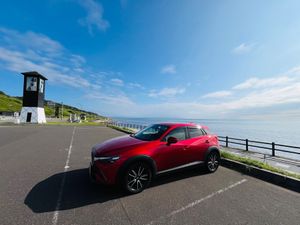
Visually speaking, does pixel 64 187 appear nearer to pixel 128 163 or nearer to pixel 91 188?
pixel 91 188

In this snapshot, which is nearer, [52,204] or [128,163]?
[52,204]

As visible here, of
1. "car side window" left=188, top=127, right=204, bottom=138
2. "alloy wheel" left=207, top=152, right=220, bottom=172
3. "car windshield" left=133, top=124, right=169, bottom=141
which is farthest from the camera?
"alloy wheel" left=207, top=152, right=220, bottom=172

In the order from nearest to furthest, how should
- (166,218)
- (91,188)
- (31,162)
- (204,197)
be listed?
(166,218)
(204,197)
(91,188)
(31,162)

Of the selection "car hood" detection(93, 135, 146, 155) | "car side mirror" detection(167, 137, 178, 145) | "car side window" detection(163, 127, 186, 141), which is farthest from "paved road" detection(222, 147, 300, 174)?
"car hood" detection(93, 135, 146, 155)

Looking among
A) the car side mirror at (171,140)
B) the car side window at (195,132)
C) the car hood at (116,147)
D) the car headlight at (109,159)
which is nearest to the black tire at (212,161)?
the car side window at (195,132)

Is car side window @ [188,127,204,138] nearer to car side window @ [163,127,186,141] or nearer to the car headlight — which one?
car side window @ [163,127,186,141]

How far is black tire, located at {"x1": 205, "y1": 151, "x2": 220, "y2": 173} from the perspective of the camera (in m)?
5.54

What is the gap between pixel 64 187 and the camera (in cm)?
438

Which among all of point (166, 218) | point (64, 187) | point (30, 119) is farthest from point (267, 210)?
point (30, 119)

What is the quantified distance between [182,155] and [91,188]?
245cm

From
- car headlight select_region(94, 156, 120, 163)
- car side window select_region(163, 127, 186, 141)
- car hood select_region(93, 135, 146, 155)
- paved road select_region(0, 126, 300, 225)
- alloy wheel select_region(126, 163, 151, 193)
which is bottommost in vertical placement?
paved road select_region(0, 126, 300, 225)

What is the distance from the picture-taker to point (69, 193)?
159 inches

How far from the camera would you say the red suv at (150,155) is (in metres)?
3.92

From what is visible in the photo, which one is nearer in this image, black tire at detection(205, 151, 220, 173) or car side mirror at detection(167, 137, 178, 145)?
car side mirror at detection(167, 137, 178, 145)
